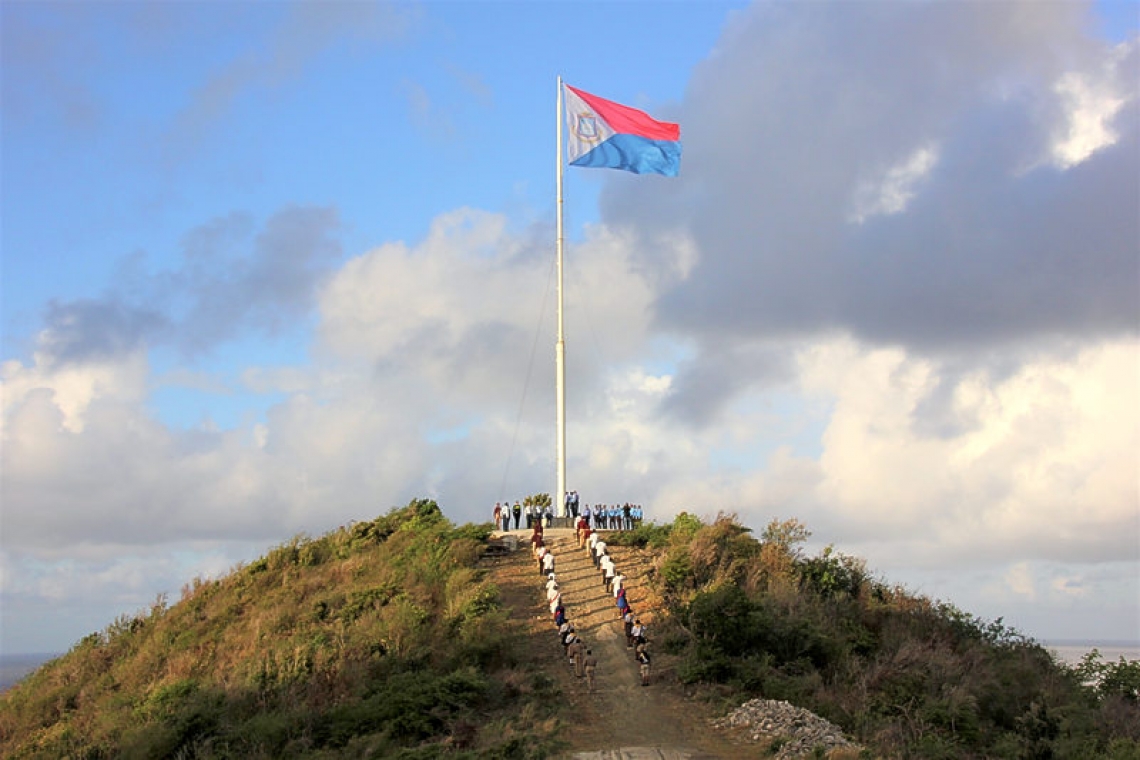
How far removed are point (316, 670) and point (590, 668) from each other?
21.9 ft

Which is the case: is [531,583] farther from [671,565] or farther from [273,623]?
[273,623]

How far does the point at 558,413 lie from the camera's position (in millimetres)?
40531

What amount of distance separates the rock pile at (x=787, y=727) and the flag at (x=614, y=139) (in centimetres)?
2270

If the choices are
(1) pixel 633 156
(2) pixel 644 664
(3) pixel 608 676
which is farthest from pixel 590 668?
(1) pixel 633 156

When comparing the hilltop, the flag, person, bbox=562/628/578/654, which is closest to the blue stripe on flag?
the flag

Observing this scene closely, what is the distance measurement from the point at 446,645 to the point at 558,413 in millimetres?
14165

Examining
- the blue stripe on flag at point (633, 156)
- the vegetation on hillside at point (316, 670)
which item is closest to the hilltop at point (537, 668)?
the vegetation on hillside at point (316, 670)

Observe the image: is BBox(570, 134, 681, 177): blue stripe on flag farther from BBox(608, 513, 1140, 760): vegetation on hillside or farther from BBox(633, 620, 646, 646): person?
BBox(633, 620, 646, 646): person

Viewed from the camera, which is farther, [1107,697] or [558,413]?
[558,413]

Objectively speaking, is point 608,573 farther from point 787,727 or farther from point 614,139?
point 614,139

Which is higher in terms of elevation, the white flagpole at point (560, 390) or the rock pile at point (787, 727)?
the white flagpole at point (560, 390)

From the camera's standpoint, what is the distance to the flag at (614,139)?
4091cm

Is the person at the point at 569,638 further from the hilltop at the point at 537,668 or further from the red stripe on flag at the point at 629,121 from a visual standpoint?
the red stripe on flag at the point at 629,121

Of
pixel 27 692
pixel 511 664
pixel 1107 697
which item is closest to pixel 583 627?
pixel 511 664
